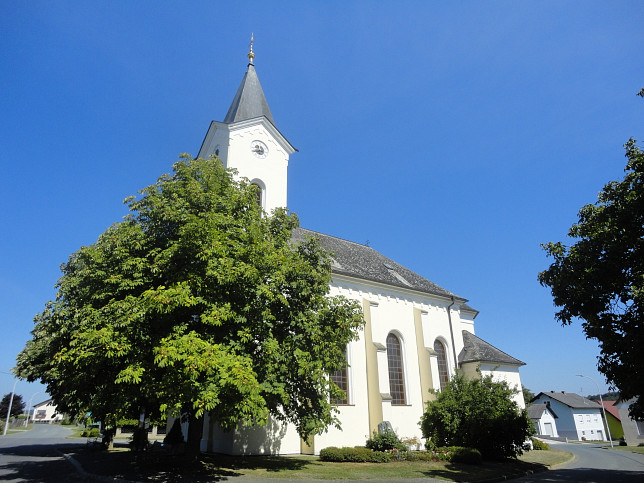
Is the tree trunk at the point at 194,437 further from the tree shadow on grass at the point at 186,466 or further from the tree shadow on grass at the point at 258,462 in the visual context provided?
the tree shadow on grass at the point at 258,462

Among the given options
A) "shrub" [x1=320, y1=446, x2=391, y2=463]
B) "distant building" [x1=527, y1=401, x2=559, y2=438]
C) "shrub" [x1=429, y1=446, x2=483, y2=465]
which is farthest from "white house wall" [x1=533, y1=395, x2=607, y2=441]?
"shrub" [x1=320, y1=446, x2=391, y2=463]

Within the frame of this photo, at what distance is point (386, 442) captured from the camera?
2028 centimetres

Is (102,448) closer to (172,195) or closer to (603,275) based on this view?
(172,195)

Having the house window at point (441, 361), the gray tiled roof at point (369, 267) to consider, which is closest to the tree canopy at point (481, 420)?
the house window at point (441, 361)

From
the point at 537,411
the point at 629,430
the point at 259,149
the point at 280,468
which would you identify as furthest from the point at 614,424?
the point at 259,149

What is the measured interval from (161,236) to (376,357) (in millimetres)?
15098

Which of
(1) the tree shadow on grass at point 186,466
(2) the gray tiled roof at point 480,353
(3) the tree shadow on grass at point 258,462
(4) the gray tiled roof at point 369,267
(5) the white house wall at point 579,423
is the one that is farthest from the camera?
(5) the white house wall at point 579,423

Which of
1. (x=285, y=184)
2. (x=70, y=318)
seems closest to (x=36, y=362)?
(x=70, y=318)

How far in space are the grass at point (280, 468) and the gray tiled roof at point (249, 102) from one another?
21085 mm

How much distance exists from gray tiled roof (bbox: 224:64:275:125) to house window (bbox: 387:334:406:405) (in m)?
17.8

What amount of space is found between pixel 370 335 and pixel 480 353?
961 centimetres

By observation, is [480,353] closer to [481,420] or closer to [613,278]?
[481,420]

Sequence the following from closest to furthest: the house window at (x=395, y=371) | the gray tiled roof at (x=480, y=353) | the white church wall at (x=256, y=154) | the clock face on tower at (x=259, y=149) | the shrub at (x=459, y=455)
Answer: the shrub at (x=459, y=455)
the house window at (x=395, y=371)
the white church wall at (x=256, y=154)
the clock face on tower at (x=259, y=149)
the gray tiled roof at (x=480, y=353)

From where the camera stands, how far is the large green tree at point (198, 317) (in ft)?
36.1
